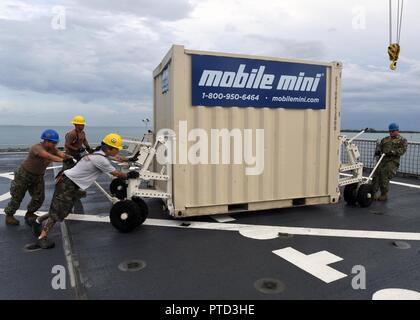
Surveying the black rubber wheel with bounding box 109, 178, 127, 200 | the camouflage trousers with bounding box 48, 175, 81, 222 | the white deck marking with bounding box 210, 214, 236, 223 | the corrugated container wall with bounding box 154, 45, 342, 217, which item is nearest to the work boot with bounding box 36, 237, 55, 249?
the camouflage trousers with bounding box 48, 175, 81, 222

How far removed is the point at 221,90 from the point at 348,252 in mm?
3139

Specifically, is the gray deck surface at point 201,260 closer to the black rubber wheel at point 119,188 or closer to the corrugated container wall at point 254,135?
the corrugated container wall at point 254,135

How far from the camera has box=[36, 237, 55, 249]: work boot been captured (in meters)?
4.46

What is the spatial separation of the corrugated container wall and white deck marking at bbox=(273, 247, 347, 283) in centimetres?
166

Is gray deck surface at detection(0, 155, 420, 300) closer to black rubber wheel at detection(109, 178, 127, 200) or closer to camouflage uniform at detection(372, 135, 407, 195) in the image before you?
black rubber wheel at detection(109, 178, 127, 200)

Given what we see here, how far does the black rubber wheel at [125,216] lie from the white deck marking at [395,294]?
11.3 ft

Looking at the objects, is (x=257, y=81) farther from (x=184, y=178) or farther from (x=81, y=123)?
(x=81, y=123)

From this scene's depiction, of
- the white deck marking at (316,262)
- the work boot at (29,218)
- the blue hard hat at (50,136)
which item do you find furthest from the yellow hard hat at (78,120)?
the white deck marking at (316,262)

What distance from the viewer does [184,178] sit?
212 inches

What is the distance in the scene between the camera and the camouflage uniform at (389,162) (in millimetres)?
7504

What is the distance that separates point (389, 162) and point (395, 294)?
16.7 feet

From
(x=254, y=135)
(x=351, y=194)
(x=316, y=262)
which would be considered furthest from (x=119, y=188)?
(x=351, y=194)

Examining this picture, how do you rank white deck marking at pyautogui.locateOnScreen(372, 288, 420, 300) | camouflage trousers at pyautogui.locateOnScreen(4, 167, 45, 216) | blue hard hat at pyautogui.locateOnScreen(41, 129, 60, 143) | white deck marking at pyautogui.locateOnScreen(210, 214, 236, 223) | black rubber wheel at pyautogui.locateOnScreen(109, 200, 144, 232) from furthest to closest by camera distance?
1. white deck marking at pyautogui.locateOnScreen(210, 214, 236, 223)
2. camouflage trousers at pyautogui.locateOnScreen(4, 167, 45, 216)
3. blue hard hat at pyautogui.locateOnScreen(41, 129, 60, 143)
4. black rubber wheel at pyautogui.locateOnScreen(109, 200, 144, 232)
5. white deck marking at pyautogui.locateOnScreen(372, 288, 420, 300)
